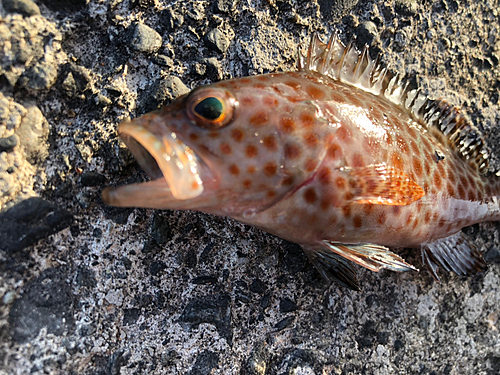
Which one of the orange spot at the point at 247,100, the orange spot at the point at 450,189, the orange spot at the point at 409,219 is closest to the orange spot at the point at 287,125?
the orange spot at the point at 247,100

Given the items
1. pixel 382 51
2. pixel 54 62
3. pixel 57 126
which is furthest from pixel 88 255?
pixel 382 51

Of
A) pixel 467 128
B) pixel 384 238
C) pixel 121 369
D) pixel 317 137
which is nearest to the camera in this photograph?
pixel 317 137

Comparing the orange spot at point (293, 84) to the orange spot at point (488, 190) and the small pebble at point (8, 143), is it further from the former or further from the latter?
the orange spot at point (488, 190)

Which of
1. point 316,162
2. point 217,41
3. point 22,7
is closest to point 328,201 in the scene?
point 316,162

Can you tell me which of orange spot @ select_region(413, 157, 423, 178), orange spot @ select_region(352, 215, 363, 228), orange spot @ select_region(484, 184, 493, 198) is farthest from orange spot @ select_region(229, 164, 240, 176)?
orange spot @ select_region(484, 184, 493, 198)

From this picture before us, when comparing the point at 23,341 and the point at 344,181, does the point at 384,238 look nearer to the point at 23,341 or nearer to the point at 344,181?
the point at 344,181

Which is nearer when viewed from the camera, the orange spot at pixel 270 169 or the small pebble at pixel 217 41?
the orange spot at pixel 270 169
